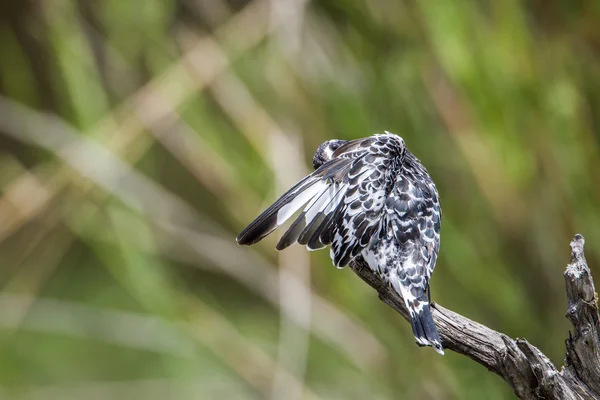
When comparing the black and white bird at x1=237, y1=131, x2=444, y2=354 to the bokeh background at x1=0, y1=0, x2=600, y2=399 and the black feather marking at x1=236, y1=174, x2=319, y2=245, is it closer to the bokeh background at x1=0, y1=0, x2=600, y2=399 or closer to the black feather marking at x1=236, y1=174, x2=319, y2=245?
the black feather marking at x1=236, y1=174, x2=319, y2=245

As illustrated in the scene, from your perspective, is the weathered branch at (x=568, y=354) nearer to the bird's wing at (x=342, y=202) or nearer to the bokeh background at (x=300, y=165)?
the bird's wing at (x=342, y=202)

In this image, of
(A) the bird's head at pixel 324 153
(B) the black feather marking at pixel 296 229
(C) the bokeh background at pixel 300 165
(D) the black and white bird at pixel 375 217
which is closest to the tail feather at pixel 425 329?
(D) the black and white bird at pixel 375 217

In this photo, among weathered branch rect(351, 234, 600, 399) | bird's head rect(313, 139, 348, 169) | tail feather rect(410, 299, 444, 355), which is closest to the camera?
weathered branch rect(351, 234, 600, 399)

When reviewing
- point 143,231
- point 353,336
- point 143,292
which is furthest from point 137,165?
point 353,336

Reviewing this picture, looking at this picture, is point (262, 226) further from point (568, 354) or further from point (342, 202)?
point (568, 354)

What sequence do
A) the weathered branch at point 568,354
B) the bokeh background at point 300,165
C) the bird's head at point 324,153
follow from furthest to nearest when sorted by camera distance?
the bokeh background at point 300,165, the bird's head at point 324,153, the weathered branch at point 568,354

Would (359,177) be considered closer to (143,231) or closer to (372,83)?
(372,83)

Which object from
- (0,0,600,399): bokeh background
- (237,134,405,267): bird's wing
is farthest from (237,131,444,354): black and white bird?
(0,0,600,399): bokeh background
